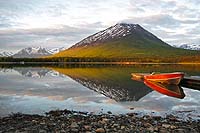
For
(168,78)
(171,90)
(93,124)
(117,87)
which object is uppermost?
(168,78)

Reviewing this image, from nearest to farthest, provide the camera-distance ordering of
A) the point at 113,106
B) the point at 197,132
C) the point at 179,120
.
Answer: the point at 197,132
the point at 179,120
the point at 113,106

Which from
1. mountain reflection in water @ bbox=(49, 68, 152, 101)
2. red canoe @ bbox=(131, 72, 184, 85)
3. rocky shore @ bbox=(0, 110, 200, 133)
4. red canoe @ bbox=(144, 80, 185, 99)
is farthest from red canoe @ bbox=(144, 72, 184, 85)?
rocky shore @ bbox=(0, 110, 200, 133)

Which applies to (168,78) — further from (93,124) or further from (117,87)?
(93,124)

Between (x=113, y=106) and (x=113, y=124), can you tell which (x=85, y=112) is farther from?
(x=113, y=124)

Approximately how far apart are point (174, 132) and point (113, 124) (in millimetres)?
4029

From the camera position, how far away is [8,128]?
1855cm

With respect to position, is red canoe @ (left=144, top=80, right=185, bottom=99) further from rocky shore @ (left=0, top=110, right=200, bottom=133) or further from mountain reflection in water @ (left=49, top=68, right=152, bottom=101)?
rocky shore @ (left=0, top=110, right=200, bottom=133)

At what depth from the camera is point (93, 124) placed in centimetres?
2003

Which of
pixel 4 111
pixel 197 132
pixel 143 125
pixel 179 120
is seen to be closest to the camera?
pixel 197 132

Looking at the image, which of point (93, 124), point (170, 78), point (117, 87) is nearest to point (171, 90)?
point (117, 87)

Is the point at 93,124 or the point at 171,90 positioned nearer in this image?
the point at 93,124

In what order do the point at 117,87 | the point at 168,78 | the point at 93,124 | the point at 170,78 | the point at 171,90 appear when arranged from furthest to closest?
the point at 168,78
the point at 170,78
the point at 117,87
the point at 171,90
the point at 93,124

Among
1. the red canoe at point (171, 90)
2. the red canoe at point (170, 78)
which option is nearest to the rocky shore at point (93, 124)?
the red canoe at point (171, 90)

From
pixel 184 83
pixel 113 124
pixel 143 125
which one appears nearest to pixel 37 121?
pixel 113 124
